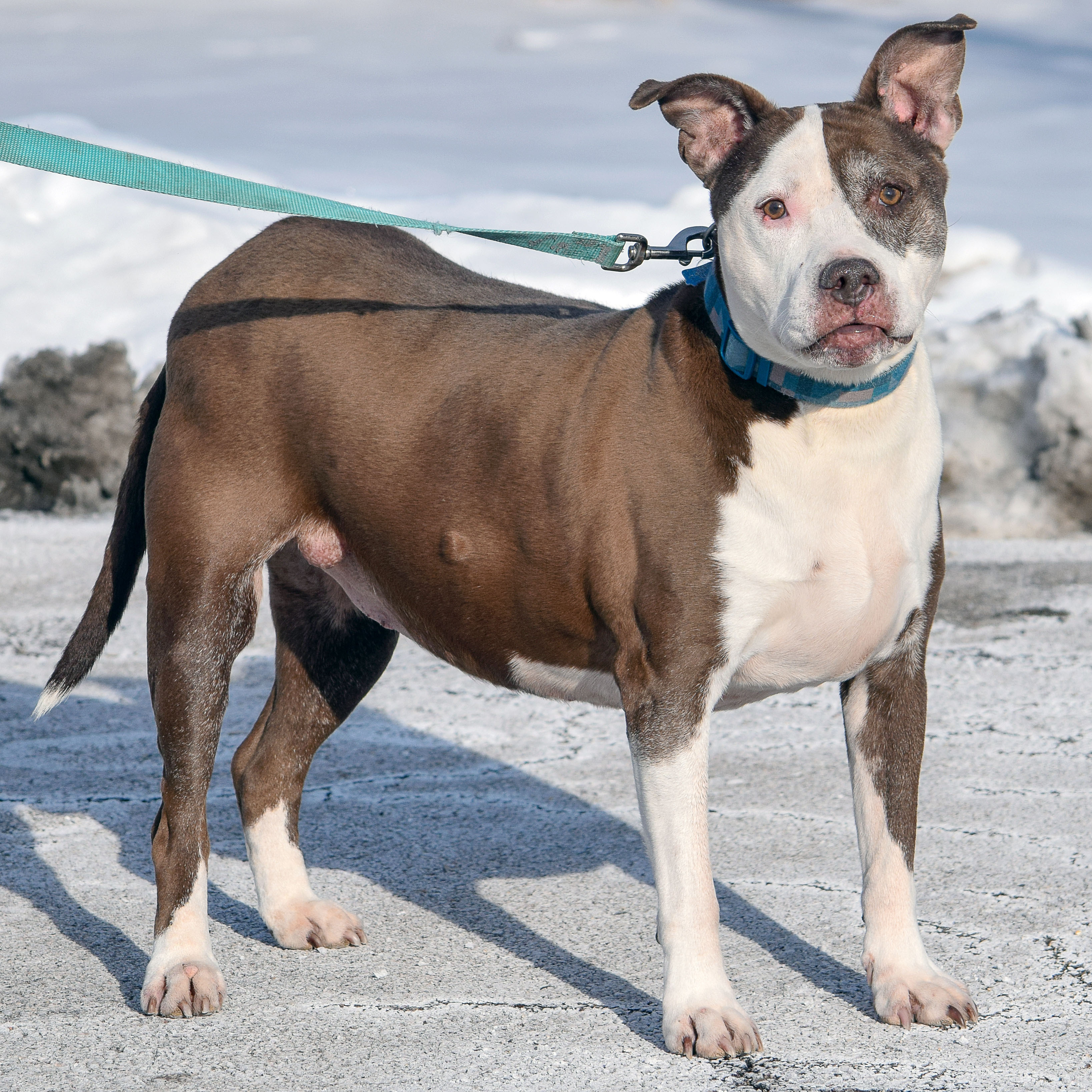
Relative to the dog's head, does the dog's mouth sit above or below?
below

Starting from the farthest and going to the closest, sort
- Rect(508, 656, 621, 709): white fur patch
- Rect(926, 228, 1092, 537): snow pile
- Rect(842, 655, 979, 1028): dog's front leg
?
Rect(926, 228, 1092, 537): snow pile → Rect(508, 656, 621, 709): white fur patch → Rect(842, 655, 979, 1028): dog's front leg

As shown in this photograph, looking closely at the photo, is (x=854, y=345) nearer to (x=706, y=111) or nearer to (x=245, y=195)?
(x=706, y=111)

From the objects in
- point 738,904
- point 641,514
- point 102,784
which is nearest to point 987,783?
point 738,904

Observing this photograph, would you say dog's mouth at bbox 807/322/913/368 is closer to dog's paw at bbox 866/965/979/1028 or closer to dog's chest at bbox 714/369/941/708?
dog's chest at bbox 714/369/941/708

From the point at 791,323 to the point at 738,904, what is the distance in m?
1.74

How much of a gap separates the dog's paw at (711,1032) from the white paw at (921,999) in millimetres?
328

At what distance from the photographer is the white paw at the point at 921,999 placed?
3.26 metres

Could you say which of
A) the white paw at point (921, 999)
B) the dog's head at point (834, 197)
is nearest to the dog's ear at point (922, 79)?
the dog's head at point (834, 197)

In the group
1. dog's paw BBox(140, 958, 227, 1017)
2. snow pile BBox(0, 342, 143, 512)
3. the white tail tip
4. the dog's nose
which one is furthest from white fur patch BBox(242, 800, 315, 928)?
snow pile BBox(0, 342, 143, 512)

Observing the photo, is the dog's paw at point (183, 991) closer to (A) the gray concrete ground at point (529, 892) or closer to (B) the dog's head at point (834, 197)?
(A) the gray concrete ground at point (529, 892)

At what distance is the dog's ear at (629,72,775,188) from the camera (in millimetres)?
3277

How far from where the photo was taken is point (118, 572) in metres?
4.14

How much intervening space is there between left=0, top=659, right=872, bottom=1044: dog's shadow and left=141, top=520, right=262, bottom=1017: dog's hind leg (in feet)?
1.04

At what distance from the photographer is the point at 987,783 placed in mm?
4910
